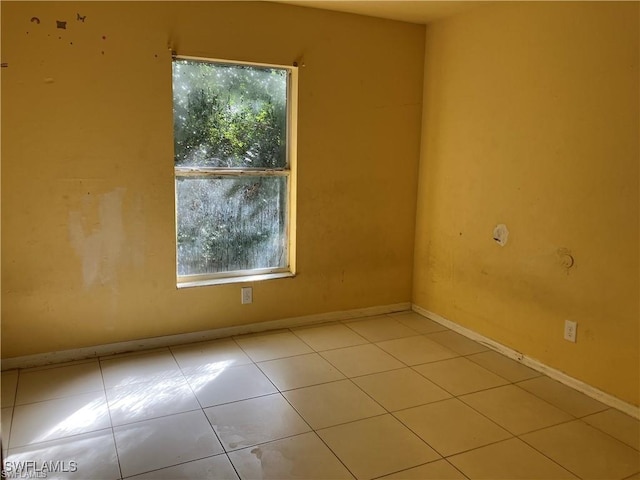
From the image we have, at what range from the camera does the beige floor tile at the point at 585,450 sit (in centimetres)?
196

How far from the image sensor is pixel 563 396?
256cm

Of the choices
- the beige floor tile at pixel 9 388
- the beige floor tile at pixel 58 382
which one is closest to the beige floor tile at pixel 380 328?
the beige floor tile at pixel 58 382

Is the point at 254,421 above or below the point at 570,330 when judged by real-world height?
below

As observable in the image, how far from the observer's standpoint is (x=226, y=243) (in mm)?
3264

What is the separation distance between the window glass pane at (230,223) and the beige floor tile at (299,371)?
760mm

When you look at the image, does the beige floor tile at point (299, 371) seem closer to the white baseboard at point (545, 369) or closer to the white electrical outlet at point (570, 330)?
the white baseboard at point (545, 369)

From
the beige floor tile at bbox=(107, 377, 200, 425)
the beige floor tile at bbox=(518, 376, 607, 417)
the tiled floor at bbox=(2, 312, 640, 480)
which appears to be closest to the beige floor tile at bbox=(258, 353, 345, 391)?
the tiled floor at bbox=(2, 312, 640, 480)

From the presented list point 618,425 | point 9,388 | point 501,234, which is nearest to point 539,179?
point 501,234

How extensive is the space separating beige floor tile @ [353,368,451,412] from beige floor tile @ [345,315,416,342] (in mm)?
534

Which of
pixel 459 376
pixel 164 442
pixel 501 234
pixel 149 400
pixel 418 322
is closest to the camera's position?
pixel 164 442

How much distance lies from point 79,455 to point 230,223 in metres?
1.64

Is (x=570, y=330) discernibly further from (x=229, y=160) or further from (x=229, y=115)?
(x=229, y=115)

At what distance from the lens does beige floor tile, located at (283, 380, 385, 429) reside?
2.29 meters

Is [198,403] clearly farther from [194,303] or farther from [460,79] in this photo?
[460,79]
